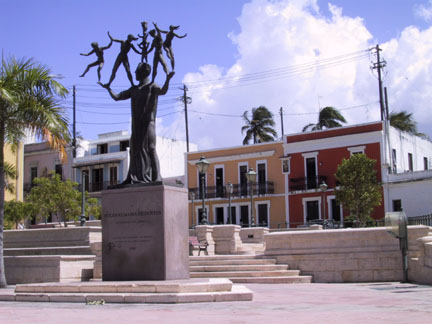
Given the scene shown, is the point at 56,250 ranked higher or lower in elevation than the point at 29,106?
lower

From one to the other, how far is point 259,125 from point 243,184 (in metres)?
11.7

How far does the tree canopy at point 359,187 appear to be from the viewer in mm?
37500

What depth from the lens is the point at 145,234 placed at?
12.4 meters

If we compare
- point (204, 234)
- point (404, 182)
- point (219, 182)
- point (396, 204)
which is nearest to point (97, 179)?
point (219, 182)

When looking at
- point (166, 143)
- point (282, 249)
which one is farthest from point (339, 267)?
point (166, 143)

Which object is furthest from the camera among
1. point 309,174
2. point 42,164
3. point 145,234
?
point 42,164

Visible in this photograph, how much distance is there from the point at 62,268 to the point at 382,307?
388 inches

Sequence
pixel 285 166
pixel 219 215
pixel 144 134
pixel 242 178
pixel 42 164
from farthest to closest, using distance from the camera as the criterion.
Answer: pixel 42 164 → pixel 219 215 → pixel 242 178 → pixel 285 166 → pixel 144 134

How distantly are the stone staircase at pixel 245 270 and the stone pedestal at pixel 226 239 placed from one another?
458 cm

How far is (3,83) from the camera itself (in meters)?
15.9

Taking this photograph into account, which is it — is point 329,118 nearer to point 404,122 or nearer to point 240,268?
point 404,122

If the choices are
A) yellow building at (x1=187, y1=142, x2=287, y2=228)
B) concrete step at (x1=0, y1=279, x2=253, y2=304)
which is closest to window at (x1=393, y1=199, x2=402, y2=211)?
yellow building at (x1=187, y1=142, x2=287, y2=228)

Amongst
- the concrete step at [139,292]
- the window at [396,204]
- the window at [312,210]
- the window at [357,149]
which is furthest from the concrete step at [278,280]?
the window at [312,210]

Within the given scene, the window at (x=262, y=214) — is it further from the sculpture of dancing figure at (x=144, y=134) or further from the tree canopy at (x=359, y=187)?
the sculpture of dancing figure at (x=144, y=134)
